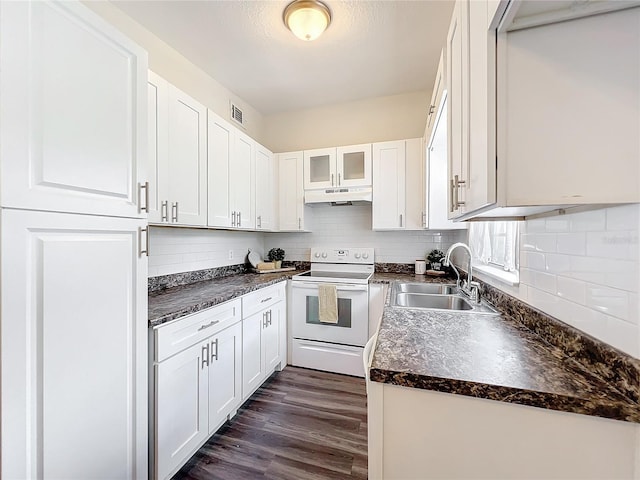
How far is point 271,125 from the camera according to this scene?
3.40 meters

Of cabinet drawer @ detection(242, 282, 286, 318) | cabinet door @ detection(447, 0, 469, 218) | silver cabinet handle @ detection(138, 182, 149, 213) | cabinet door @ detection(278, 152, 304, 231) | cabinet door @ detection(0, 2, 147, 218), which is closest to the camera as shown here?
cabinet door @ detection(0, 2, 147, 218)

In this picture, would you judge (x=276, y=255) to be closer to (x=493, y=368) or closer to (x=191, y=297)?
(x=191, y=297)

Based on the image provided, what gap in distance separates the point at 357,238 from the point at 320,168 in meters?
0.89

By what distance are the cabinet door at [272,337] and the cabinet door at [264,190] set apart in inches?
33.6

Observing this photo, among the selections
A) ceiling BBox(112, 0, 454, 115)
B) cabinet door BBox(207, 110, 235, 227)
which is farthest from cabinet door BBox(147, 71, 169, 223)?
ceiling BBox(112, 0, 454, 115)

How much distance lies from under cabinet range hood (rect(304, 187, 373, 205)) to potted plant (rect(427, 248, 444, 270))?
0.87 m

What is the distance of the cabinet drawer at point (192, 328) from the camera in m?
1.29

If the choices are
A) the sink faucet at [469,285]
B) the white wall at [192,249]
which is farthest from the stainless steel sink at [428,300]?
the white wall at [192,249]

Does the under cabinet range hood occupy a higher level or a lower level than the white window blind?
higher

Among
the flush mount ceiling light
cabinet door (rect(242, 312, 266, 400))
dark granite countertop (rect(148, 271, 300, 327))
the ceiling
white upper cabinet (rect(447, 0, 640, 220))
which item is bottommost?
cabinet door (rect(242, 312, 266, 400))

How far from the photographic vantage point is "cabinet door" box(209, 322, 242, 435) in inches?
64.9

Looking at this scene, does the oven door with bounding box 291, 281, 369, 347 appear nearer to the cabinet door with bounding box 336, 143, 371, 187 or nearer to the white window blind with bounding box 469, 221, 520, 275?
the white window blind with bounding box 469, 221, 520, 275

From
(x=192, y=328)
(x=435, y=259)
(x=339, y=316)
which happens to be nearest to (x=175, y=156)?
(x=192, y=328)

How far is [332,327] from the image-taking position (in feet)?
8.29
